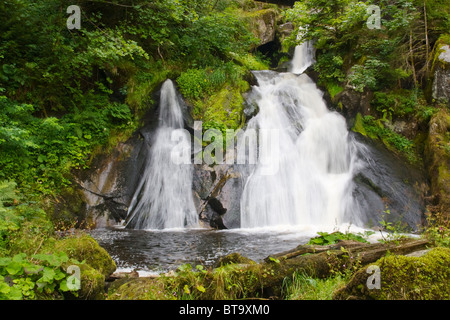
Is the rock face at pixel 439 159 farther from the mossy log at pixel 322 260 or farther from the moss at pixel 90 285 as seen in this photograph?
the moss at pixel 90 285

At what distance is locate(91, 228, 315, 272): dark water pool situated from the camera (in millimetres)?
5223

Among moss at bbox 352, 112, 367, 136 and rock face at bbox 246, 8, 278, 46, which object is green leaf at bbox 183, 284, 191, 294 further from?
rock face at bbox 246, 8, 278, 46

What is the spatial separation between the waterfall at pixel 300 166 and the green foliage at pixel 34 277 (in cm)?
609

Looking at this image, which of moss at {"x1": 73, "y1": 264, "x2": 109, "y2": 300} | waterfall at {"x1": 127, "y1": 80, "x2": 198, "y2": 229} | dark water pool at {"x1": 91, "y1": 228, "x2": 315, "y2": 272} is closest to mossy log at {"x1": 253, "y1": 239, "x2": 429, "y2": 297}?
moss at {"x1": 73, "y1": 264, "x2": 109, "y2": 300}

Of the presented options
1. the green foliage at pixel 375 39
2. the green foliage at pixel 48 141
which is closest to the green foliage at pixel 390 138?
the green foliage at pixel 375 39

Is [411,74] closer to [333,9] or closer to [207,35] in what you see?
[333,9]

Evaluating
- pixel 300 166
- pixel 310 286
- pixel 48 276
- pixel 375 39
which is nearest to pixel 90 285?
pixel 48 276

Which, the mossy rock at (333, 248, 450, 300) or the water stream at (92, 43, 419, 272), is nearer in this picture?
the mossy rock at (333, 248, 450, 300)

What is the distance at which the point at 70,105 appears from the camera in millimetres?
8891

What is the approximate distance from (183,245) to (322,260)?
3.62m

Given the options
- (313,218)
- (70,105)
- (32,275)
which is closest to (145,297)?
(32,275)

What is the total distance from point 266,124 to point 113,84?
5.96m

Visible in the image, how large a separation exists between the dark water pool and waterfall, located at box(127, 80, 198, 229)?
2.13 feet

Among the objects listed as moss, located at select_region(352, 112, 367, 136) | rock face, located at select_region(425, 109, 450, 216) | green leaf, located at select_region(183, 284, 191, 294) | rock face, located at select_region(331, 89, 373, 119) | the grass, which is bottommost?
the grass
